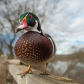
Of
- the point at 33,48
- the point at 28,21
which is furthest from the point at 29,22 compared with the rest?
the point at 33,48

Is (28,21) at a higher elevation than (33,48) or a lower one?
higher

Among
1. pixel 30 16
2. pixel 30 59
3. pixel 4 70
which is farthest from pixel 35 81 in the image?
pixel 4 70

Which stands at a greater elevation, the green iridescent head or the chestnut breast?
the green iridescent head

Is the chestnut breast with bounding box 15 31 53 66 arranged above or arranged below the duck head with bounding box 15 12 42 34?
below

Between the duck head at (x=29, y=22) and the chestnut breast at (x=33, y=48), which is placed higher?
the duck head at (x=29, y=22)

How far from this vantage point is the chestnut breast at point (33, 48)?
330mm

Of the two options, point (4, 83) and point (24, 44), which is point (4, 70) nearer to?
point (4, 83)

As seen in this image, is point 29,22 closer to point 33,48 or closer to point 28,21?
point 28,21

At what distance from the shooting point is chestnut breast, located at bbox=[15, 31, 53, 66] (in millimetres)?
330

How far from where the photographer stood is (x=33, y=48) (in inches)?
12.9

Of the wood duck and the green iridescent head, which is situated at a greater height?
the green iridescent head

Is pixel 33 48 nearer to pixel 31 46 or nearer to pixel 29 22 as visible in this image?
pixel 31 46

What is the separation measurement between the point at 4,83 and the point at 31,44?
0.97 metres

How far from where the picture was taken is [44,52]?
34 cm
